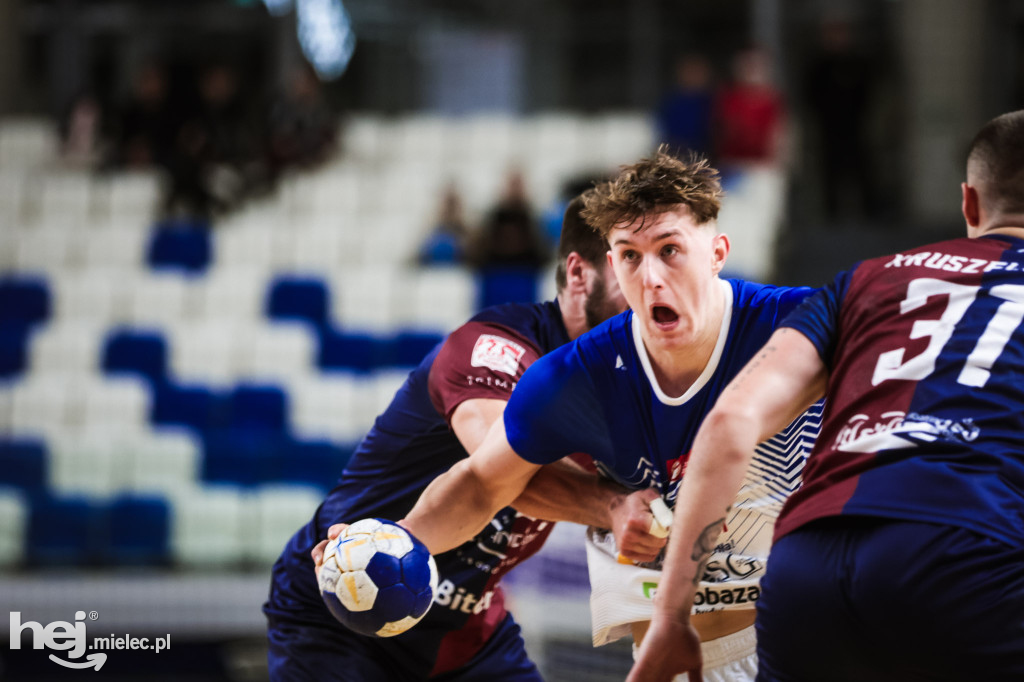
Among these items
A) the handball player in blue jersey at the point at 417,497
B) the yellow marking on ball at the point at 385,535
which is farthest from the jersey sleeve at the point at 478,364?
the yellow marking on ball at the point at 385,535

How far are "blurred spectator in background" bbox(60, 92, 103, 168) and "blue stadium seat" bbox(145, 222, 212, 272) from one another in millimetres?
1743

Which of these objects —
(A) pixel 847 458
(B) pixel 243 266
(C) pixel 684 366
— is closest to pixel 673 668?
(A) pixel 847 458

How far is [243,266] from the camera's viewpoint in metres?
10.1

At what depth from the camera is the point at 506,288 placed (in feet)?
29.7

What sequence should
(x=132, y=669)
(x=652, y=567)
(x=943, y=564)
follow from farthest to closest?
(x=132, y=669) < (x=652, y=567) < (x=943, y=564)

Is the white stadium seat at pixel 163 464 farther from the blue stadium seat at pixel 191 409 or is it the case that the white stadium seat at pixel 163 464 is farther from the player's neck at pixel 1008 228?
the player's neck at pixel 1008 228

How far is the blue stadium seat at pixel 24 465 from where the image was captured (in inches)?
324

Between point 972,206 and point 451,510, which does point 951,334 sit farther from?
point 451,510

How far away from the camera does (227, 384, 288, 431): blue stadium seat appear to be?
339 inches

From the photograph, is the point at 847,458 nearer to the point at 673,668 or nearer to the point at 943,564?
the point at 943,564

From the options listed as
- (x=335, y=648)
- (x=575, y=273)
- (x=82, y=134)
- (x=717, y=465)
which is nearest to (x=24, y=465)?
(x=82, y=134)

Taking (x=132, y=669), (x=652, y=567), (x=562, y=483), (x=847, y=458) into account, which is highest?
(x=847, y=458)

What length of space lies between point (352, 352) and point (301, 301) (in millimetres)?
828

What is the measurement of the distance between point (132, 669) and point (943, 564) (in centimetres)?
641
